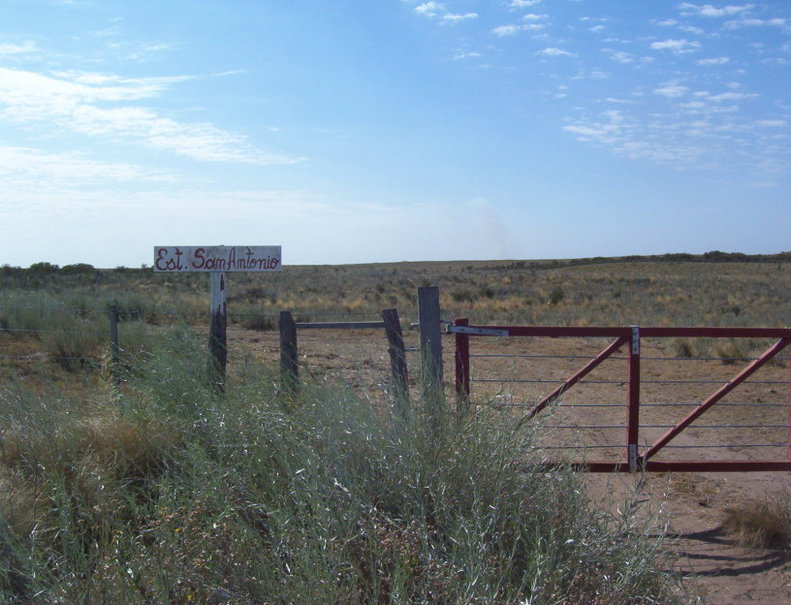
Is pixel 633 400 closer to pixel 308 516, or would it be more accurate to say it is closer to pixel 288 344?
pixel 288 344

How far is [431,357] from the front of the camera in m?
5.90

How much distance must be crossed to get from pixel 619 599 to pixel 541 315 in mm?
22305

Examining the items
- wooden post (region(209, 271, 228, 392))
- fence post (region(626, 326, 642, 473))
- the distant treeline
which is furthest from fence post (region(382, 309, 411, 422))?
the distant treeline

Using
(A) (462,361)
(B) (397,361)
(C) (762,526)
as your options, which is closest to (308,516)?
(B) (397,361)

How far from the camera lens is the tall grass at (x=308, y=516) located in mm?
3430

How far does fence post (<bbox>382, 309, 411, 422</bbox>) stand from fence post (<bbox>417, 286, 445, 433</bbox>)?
0.15 metres

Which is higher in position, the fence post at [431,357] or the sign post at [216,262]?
the sign post at [216,262]

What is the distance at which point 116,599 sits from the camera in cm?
333

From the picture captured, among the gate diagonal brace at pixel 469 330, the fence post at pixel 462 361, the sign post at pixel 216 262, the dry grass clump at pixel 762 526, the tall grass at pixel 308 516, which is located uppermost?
the sign post at pixel 216 262

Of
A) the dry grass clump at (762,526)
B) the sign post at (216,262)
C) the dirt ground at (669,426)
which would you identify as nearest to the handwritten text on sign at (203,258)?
the sign post at (216,262)

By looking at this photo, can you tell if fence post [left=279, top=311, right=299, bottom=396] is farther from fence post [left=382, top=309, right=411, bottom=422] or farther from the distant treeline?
the distant treeline

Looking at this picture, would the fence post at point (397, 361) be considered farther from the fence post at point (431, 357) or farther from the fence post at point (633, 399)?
the fence post at point (633, 399)

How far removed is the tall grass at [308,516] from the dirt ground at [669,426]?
0.42 metres

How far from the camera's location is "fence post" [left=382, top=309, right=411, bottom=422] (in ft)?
16.2
